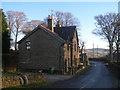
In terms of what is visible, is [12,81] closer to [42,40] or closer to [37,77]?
[37,77]

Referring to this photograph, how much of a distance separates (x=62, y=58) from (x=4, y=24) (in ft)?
39.0

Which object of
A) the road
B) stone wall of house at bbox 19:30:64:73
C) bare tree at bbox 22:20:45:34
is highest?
bare tree at bbox 22:20:45:34

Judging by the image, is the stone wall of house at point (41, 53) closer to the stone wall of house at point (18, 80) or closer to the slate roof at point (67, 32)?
the slate roof at point (67, 32)

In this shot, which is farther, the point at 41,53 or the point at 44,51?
the point at 41,53

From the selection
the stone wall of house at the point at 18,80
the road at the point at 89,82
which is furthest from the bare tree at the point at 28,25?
the stone wall of house at the point at 18,80

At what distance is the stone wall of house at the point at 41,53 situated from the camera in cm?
3731

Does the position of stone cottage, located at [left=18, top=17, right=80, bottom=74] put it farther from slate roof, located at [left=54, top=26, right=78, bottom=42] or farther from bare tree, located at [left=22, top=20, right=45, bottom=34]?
bare tree, located at [left=22, top=20, right=45, bottom=34]

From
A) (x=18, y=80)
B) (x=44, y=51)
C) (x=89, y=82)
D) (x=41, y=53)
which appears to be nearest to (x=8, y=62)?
(x=41, y=53)

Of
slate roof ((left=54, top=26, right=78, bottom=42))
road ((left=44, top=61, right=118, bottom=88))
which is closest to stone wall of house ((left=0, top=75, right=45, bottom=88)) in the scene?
road ((left=44, top=61, right=118, bottom=88))

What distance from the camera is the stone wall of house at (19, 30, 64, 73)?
3731 cm

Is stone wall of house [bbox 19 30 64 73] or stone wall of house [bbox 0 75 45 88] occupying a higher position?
stone wall of house [bbox 19 30 64 73]

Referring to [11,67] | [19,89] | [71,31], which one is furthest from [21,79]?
[71,31]

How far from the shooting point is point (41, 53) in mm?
A: 38938

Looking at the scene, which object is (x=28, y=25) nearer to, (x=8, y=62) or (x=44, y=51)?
(x=44, y=51)
